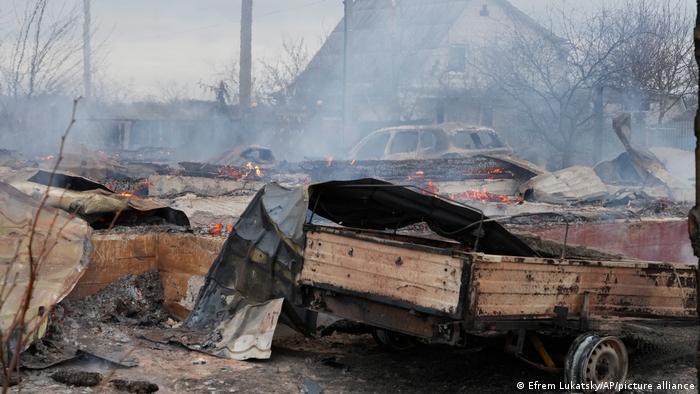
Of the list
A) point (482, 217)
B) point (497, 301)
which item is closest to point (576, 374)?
point (497, 301)

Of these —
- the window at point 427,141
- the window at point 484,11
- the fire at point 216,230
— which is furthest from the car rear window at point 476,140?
the window at point 484,11

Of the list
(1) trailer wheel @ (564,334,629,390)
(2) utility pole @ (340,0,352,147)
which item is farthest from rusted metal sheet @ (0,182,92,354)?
(2) utility pole @ (340,0,352,147)

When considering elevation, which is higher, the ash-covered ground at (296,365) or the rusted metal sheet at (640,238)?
the rusted metal sheet at (640,238)

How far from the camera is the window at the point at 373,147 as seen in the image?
17.9 meters

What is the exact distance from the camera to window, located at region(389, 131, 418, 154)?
17.6 metres

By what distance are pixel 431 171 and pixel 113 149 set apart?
1780cm

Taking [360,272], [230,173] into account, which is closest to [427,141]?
[230,173]

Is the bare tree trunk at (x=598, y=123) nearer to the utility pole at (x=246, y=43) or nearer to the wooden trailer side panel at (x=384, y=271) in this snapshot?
the utility pole at (x=246, y=43)

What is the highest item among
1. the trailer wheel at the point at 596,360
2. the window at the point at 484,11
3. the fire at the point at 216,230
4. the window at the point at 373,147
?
the window at the point at 484,11

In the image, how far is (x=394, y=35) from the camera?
1108 inches

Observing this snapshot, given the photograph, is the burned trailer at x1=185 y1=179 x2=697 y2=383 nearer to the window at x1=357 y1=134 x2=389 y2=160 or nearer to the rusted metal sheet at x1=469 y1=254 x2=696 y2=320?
the rusted metal sheet at x1=469 y1=254 x2=696 y2=320

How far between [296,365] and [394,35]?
74.0 ft

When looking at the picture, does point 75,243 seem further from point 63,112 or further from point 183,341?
point 63,112

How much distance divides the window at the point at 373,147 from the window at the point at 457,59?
1271 centimetres
